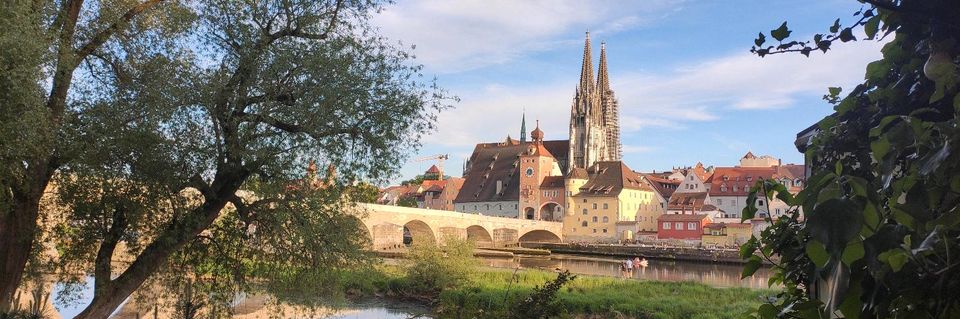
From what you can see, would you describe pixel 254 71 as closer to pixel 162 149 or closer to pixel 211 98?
pixel 211 98

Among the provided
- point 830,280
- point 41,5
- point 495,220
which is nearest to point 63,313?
point 41,5

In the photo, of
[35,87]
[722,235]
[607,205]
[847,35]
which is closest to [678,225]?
[722,235]

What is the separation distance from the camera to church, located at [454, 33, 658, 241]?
73375 millimetres

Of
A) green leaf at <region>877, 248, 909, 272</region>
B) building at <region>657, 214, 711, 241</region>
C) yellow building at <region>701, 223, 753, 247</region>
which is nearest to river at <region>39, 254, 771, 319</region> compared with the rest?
green leaf at <region>877, 248, 909, 272</region>

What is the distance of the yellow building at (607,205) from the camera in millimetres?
71938

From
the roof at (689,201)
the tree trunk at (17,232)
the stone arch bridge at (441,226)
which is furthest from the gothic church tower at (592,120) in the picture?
the tree trunk at (17,232)

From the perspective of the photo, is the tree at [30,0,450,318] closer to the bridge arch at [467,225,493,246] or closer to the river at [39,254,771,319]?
the river at [39,254,771,319]

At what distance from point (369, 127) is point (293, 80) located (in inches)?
43.7

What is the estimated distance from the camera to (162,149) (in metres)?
8.76

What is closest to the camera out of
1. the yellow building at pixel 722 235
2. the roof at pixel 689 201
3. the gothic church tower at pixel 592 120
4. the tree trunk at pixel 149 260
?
the tree trunk at pixel 149 260

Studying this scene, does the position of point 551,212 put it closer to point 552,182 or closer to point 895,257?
point 552,182

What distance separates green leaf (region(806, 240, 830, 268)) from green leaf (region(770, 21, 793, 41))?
98cm

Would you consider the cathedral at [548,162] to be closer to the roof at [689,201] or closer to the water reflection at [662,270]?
the roof at [689,201]

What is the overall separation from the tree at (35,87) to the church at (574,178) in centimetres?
6478
